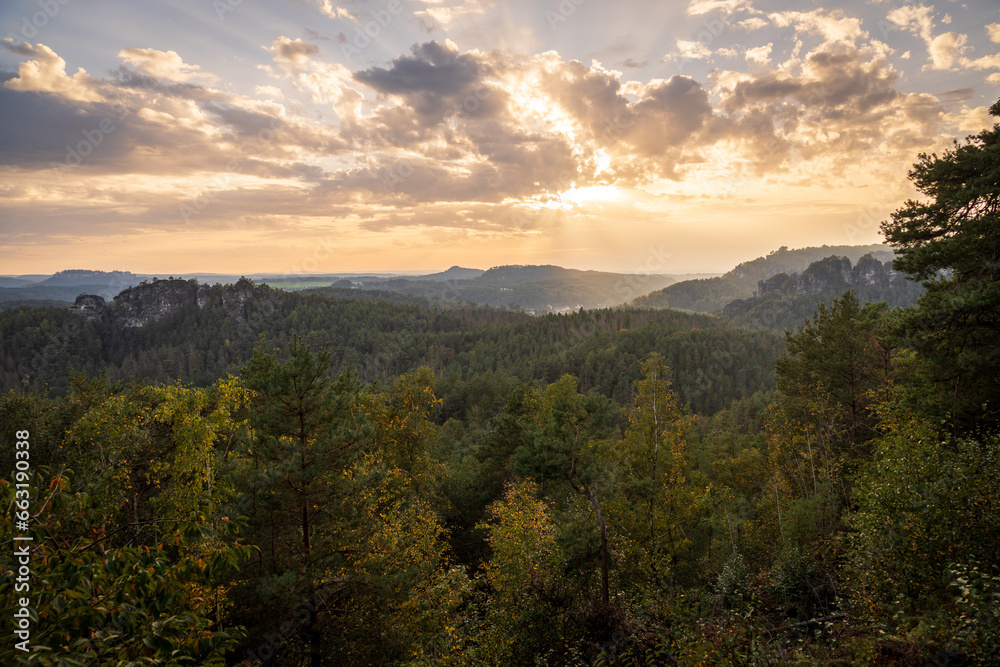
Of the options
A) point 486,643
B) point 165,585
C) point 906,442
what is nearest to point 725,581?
point 906,442

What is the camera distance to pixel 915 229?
1672cm

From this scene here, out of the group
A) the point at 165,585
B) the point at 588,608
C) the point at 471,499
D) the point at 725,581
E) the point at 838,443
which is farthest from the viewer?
the point at 471,499

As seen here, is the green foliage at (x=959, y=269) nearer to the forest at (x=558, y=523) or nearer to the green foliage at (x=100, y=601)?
the forest at (x=558, y=523)

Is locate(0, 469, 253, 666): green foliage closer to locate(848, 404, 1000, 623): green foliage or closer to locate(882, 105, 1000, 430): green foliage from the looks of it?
locate(848, 404, 1000, 623): green foliage

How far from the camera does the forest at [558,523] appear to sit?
232 inches

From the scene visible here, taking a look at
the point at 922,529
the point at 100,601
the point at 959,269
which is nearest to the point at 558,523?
the point at 922,529

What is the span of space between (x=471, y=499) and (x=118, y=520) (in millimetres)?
21083

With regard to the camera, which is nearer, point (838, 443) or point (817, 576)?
point (817, 576)

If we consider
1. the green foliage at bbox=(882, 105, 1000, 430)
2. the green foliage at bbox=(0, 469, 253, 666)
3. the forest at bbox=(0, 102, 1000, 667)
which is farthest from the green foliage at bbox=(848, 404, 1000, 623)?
the green foliage at bbox=(0, 469, 253, 666)

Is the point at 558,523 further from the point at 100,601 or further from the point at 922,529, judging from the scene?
the point at 100,601

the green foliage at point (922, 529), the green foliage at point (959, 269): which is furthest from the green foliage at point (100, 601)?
the green foliage at point (959, 269)

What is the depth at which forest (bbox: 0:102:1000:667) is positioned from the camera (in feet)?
19.3

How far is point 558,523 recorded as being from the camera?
2248cm

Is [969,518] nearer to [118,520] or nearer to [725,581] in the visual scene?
[725,581]
